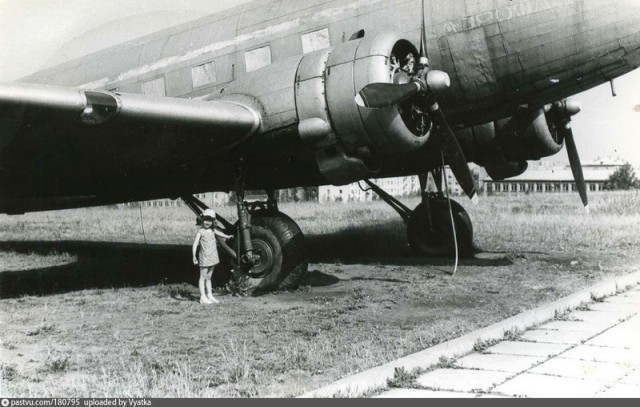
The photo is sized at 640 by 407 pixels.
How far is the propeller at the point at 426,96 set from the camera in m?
7.16

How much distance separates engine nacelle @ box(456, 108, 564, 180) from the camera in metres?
10.4

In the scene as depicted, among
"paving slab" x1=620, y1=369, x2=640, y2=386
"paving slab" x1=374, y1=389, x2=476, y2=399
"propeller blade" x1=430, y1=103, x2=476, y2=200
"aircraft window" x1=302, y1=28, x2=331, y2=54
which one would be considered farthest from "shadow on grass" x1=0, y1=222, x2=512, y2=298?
"paving slab" x1=620, y1=369, x2=640, y2=386

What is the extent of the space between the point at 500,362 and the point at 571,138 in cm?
735

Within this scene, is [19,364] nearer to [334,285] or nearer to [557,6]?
[334,285]

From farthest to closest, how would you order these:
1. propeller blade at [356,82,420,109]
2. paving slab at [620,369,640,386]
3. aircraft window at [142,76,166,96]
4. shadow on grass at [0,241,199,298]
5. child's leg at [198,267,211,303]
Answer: aircraft window at [142,76,166,96], shadow on grass at [0,241,199,298], child's leg at [198,267,211,303], propeller blade at [356,82,420,109], paving slab at [620,369,640,386]

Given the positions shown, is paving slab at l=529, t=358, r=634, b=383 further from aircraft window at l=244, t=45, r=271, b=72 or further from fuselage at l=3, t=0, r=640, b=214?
aircraft window at l=244, t=45, r=271, b=72

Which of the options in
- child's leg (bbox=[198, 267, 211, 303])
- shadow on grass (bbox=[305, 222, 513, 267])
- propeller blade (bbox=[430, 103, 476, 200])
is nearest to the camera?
child's leg (bbox=[198, 267, 211, 303])

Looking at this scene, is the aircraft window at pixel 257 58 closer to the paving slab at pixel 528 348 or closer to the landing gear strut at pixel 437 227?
the landing gear strut at pixel 437 227

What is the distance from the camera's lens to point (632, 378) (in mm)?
3994

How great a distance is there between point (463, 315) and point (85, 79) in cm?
820

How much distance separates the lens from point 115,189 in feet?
34.4

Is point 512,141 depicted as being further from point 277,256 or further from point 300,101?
point 277,256

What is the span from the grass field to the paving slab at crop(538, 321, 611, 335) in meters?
0.55

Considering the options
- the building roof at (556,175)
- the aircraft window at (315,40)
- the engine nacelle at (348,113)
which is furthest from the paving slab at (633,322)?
the building roof at (556,175)
